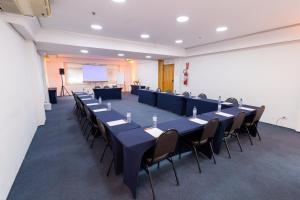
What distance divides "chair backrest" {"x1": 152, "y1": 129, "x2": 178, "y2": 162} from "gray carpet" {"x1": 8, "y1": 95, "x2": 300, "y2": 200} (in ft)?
1.70

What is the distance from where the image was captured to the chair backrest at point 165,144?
1849 mm

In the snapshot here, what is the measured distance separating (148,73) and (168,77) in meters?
2.26

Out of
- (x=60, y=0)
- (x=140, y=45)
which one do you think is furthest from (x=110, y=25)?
(x=140, y=45)

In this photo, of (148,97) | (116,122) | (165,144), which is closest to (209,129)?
(165,144)

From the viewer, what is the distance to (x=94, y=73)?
1166cm

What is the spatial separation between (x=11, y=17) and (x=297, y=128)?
284 inches

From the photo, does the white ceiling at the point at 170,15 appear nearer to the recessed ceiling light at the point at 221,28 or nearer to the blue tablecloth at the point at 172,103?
the recessed ceiling light at the point at 221,28

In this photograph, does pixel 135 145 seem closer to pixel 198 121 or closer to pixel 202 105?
pixel 198 121

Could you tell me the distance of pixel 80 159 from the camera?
279 centimetres

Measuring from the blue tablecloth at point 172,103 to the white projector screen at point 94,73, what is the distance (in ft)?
22.6

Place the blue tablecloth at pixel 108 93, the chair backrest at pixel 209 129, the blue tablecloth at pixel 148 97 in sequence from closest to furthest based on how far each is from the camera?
the chair backrest at pixel 209 129
the blue tablecloth at pixel 148 97
the blue tablecloth at pixel 108 93

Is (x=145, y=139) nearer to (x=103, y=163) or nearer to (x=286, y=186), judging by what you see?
(x=103, y=163)

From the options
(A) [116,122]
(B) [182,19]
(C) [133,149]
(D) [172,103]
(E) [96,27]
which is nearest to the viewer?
(C) [133,149]

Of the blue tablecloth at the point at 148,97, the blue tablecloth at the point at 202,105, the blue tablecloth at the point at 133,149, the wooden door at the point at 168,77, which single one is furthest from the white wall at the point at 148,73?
the blue tablecloth at the point at 133,149
